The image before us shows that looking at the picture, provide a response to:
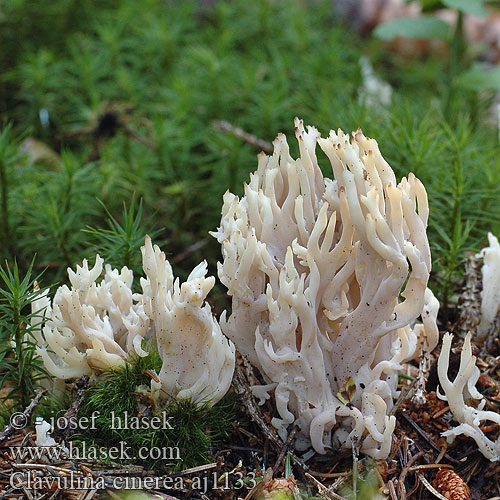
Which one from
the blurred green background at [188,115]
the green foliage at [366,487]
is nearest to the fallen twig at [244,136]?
the blurred green background at [188,115]

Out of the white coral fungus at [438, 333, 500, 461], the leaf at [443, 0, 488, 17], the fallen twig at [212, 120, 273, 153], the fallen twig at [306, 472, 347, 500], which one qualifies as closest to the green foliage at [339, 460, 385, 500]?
the fallen twig at [306, 472, 347, 500]

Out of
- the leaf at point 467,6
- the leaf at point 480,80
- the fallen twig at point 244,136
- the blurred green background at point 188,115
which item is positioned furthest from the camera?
the leaf at point 480,80

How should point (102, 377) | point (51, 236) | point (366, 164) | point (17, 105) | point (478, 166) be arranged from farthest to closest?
point (17, 105) → point (478, 166) → point (51, 236) → point (102, 377) → point (366, 164)

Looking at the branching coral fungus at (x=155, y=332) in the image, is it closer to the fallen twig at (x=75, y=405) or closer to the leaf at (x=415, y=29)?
the fallen twig at (x=75, y=405)

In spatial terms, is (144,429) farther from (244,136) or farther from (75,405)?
(244,136)

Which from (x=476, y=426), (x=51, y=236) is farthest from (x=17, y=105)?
→ (x=476, y=426)

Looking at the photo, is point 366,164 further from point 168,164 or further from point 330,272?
point 168,164

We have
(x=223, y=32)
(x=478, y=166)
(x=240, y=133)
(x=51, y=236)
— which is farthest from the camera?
(x=223, y=32)
